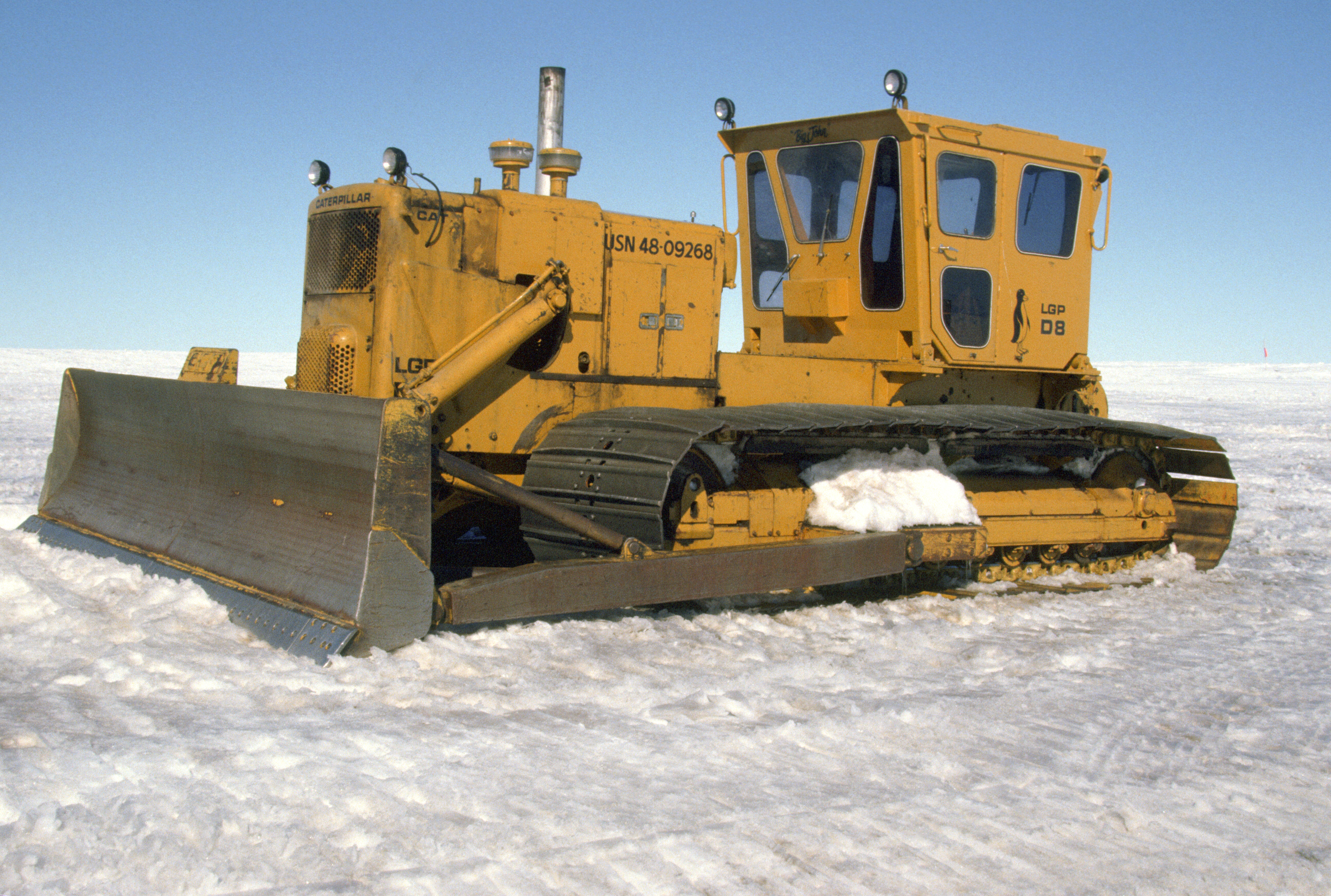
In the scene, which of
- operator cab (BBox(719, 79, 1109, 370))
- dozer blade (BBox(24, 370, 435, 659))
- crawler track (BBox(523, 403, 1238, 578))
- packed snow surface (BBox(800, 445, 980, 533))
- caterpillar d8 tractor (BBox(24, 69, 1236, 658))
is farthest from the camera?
operator cab (BBox(719, 79, 1109, 370))

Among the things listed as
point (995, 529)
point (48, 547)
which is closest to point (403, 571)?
point (48, 547)

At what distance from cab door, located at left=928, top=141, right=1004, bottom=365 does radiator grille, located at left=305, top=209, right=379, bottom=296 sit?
3414mm

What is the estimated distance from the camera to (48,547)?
593 cm

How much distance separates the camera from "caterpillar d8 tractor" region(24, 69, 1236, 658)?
4.78 metres

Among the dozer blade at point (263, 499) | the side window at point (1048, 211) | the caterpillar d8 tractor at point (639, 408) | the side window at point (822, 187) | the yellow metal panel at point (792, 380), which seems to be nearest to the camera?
the dozer blade at point (263, 499)

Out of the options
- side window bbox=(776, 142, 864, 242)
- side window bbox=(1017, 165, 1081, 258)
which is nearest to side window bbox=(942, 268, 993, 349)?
side window bbox=(1017, 165, 1081, 258)

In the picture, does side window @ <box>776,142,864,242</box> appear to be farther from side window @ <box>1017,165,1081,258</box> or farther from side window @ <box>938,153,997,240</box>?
side window @ <box>1017,165,1081,258</box>

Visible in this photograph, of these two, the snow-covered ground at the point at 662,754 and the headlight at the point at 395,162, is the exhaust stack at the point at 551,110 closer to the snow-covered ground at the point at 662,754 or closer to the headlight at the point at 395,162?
the headlight at the point at 395,162

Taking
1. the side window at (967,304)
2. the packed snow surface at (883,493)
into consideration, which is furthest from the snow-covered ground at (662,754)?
the side window at (967,304)

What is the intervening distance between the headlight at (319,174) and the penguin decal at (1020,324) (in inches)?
174

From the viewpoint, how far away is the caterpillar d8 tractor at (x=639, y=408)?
4.78 meters

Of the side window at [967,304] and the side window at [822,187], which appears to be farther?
the side window at [822,187]

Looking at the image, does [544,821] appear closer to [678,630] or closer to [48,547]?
[678,630]

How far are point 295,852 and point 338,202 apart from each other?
3977 millimetres
